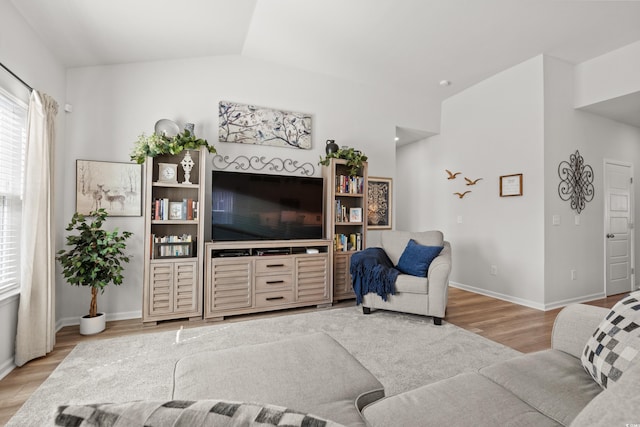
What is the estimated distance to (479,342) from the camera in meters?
2.60

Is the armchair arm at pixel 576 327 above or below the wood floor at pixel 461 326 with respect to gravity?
above

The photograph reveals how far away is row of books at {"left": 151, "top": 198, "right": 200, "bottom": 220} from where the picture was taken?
10.4 ft

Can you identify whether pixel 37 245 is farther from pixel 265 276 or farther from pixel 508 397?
pixel 508 397

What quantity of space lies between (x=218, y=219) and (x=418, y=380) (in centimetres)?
247

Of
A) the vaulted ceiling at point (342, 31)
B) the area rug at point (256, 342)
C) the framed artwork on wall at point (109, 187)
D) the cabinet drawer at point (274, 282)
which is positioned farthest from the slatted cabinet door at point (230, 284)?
the vaulted ceiling at point (342, 31)

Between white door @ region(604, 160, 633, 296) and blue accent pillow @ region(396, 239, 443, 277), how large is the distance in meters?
2.88

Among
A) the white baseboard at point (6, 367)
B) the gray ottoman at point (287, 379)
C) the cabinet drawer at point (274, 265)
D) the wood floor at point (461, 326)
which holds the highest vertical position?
the cabinet drawer at point (274, 265)

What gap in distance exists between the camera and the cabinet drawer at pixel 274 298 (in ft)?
11.0

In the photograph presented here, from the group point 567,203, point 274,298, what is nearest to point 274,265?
point 274,298

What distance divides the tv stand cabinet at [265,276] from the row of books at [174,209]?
388 mm

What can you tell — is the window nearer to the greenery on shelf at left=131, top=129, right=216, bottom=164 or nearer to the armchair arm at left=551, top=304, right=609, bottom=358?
the greenery on shelf at left=131, top=129, right=216, bottom=164

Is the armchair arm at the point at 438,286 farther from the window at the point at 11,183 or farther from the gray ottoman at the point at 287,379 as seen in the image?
the window at the point at 11,183

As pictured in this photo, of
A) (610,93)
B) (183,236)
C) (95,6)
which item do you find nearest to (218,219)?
(183,236)

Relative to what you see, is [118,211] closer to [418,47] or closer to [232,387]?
[232,387]
